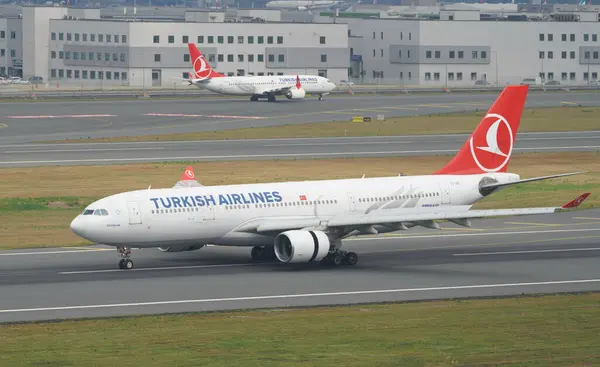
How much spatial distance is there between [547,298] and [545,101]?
133 metres

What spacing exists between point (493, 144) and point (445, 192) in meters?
4.90

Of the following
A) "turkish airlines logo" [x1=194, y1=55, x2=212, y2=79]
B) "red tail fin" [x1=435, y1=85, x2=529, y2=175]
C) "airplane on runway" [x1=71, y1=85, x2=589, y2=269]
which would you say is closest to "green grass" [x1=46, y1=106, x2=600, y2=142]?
"turkish airlines logo" [x1=194, y1=55, x2=212, y2=79]

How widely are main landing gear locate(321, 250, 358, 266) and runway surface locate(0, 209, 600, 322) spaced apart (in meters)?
0.50

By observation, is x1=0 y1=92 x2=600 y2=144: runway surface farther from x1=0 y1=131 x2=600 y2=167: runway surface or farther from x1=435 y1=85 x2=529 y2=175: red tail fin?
x1=435 y1=85 x2=529 y2=175: red tail fin

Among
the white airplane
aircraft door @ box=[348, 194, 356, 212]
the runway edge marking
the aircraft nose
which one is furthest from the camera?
the white airplane

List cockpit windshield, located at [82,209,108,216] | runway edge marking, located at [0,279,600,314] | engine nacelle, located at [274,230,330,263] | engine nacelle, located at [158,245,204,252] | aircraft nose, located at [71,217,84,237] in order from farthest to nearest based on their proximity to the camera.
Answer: engine nacelle, located at [158,245,204,252], engine nacelle, located at [274,230,330,263], cockpit windshield, located at [82,209,108,216], aircraft nose, located at [71,217,84,237], runway edge marking, located at [0,279,600,314]

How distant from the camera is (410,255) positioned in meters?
61.3

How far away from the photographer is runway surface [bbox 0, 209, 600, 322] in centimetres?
4825

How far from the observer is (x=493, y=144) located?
6544 cm

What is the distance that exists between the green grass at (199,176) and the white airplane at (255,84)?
2913 inches

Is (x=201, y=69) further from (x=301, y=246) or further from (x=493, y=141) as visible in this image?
(x=301, y=246)

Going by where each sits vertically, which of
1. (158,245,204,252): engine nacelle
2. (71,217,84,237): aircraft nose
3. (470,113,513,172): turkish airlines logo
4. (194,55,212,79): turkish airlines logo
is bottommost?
(158,245,204,252): engine nacelle

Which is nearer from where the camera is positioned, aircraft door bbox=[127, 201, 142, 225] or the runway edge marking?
the runway edge marking

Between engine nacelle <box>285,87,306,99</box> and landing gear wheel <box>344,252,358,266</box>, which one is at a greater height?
engine nacelle <box>285,87,306,99</box>
